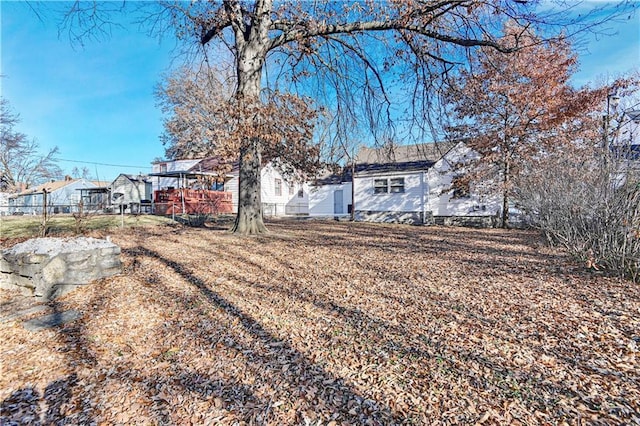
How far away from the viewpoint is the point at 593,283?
468 cm

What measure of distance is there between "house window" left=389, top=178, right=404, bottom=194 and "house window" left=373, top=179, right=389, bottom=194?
32cm

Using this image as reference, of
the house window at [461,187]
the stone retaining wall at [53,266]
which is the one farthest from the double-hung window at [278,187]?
the stone retaining wall at [53,266]

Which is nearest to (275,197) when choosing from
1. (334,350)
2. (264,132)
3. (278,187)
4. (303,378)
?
(278,187)

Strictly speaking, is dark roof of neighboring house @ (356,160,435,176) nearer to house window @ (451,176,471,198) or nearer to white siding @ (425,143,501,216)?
white siding @ (425,143,501,216)

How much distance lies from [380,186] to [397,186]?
109cm

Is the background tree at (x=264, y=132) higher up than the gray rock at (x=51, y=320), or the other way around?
the background tree at (x=264, y=132)

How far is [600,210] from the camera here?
17.4 feet

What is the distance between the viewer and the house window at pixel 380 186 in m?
20.0

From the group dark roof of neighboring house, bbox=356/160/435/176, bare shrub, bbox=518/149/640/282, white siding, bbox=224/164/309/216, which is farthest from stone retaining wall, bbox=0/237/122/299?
white siding, bbox=224/164/309/216

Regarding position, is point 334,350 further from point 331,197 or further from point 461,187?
point 331,197

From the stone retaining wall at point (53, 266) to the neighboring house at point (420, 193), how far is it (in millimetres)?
13807

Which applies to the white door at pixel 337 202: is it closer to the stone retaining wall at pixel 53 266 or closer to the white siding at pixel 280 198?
the white siding at pixel 280 198

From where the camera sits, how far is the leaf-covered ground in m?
2.28

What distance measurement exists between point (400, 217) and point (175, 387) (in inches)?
704
